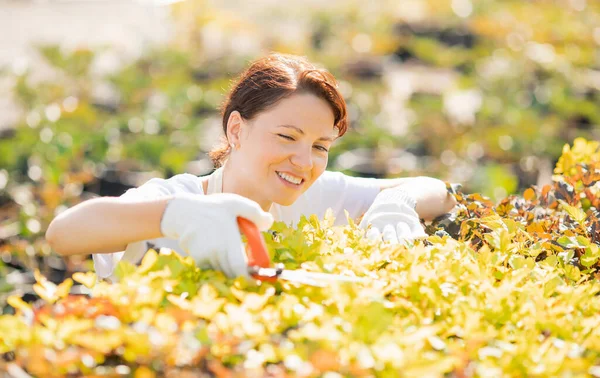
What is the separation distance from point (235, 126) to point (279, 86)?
7.1 inches

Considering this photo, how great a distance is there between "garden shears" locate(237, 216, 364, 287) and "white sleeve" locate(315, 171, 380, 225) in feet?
3.14

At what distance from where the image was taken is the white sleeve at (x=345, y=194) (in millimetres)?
2332

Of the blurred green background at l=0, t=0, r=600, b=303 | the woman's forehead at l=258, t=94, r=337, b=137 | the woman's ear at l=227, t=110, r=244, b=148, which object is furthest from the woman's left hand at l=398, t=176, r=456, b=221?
the blurred green background at l=0, t=0, r=600, b=303

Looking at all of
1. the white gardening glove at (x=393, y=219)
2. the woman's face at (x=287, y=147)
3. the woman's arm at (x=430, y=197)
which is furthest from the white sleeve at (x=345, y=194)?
the woman's face at (x=287, y=147)

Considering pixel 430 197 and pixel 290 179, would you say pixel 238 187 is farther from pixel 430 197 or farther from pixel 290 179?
pixel 430 197

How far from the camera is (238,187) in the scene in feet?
6.50

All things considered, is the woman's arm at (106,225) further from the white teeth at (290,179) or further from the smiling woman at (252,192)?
the white teeth at (290,179)

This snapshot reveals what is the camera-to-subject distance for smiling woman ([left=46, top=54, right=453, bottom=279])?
139 cm

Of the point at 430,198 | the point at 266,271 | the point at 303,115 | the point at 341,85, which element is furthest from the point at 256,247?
the point at 341,85

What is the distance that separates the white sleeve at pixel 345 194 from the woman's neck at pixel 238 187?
32cm

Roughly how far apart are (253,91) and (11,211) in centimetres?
240

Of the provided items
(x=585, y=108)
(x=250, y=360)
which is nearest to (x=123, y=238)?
(x=250, y=360)

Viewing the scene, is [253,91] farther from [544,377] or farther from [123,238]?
[544,377]

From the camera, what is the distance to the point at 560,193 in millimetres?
2146
